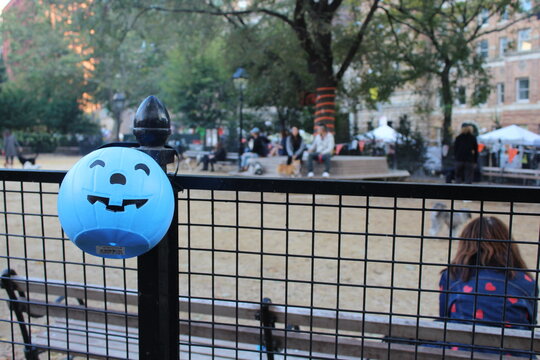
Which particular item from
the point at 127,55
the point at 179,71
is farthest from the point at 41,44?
the point at 179,71

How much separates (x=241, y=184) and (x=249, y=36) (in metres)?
15.9

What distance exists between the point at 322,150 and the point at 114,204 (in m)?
13.8

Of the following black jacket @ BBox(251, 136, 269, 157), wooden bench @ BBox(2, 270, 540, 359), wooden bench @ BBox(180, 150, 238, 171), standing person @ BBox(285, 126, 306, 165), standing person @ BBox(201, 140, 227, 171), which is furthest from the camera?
wooden bench @ BBox(180, 150, 238, 171)

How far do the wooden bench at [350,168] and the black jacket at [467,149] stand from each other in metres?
3.67

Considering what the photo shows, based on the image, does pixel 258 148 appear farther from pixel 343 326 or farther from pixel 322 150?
pixel 343 326

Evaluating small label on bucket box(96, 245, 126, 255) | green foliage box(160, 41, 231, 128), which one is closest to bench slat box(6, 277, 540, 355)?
small label on bucket box(96, 245, 126, 255)

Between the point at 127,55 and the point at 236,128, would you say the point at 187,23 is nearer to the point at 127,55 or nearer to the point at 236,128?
the point at 236,128

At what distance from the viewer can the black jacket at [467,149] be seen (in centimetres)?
1243

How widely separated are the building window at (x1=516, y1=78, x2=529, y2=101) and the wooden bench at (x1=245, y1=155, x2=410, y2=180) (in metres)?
25.5

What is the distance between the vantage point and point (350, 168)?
52.5ft

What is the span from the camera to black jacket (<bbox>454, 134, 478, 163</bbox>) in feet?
40.8

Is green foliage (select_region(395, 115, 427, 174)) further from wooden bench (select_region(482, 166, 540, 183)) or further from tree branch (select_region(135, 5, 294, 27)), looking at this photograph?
tree branch (select_region(135, 5, 294, 27))

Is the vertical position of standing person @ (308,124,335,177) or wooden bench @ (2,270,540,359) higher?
standing person @ (308,124,335,177)

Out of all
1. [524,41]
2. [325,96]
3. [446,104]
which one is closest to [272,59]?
[325,96]
